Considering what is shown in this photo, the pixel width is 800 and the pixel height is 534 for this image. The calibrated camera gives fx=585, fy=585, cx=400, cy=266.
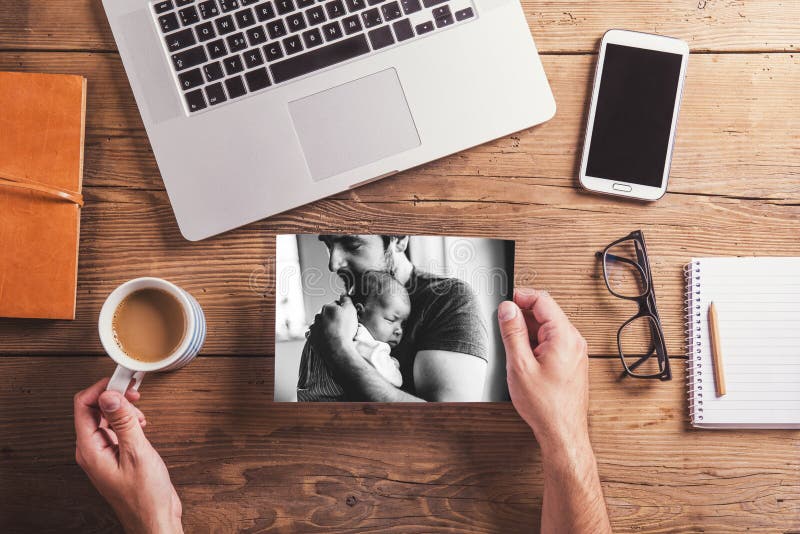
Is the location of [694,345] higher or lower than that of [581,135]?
lower

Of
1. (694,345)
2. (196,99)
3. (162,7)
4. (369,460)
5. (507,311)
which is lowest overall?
(369,460)

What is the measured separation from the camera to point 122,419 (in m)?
0.74

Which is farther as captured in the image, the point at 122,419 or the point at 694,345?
the point at 694,345

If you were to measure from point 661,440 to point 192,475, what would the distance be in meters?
0.70

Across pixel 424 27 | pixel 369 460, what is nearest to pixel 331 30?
pixel 424 27

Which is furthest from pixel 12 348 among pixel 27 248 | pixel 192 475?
pixel 192 475

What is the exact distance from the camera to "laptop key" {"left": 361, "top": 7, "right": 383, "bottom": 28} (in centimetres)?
81

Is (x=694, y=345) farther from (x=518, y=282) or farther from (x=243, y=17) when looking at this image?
(x=243, y=17)

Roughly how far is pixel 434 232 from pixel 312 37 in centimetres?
33

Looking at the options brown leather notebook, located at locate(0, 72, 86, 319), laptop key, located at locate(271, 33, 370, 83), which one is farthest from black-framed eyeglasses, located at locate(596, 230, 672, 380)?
brown leather notebook, located at locate(0, 72, 86, 319)

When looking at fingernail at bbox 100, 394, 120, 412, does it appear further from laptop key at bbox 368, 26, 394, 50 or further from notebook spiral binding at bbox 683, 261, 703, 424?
notebook spiral binding at bbox 683, 261, 703, 424

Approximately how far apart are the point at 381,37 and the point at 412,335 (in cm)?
42

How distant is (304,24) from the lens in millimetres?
809

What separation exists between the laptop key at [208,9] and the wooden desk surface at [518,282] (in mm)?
176
